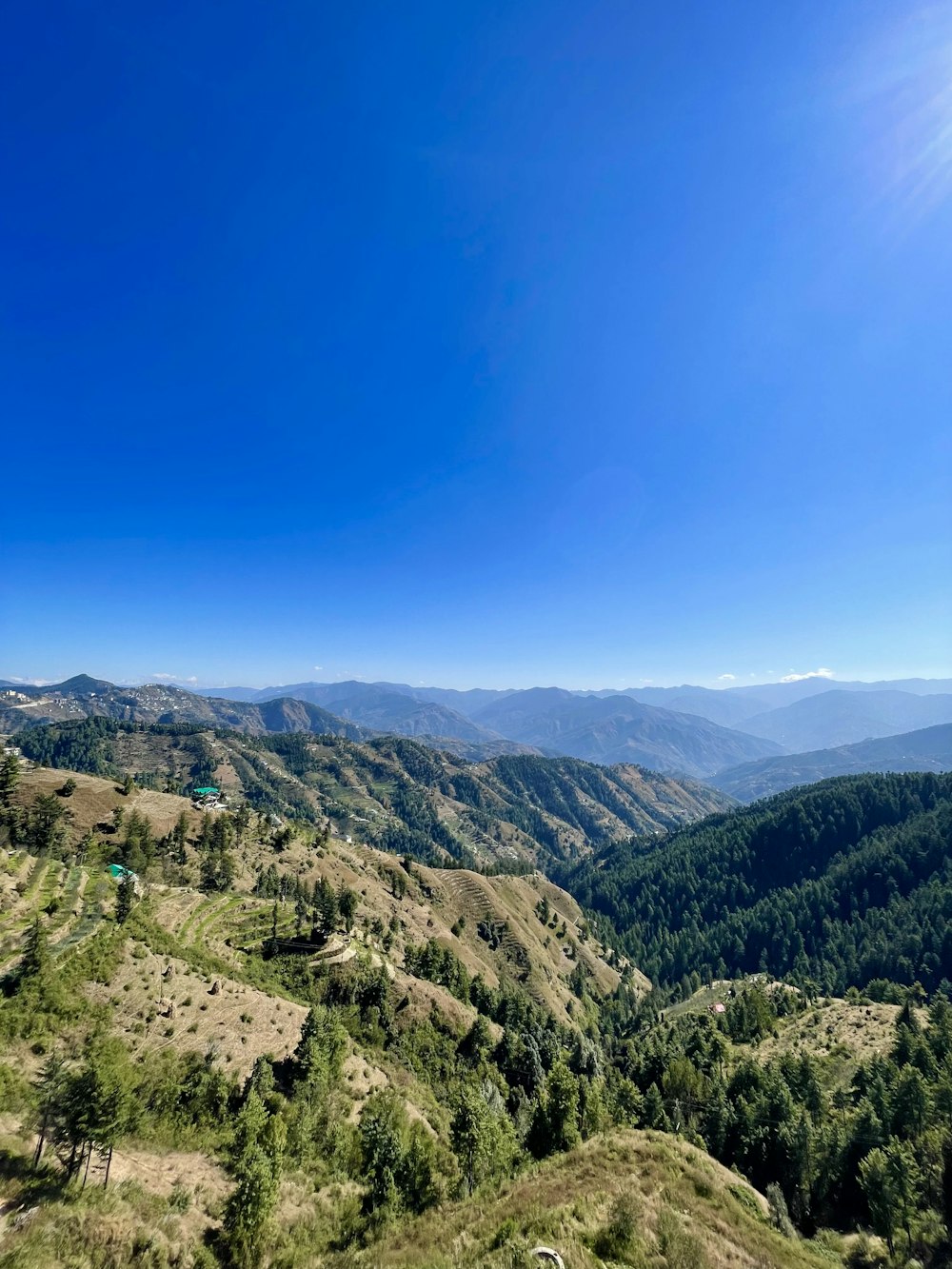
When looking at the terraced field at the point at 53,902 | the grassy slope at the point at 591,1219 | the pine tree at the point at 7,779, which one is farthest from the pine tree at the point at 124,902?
the pine tree at the point at 7,779

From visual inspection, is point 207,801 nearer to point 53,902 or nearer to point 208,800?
point 208,800

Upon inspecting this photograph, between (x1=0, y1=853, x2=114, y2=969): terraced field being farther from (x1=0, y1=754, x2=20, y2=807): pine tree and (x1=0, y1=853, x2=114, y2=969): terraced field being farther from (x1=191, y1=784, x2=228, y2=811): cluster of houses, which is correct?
(x1=191, y1=784, x2=228, y2=811): cluster of houses

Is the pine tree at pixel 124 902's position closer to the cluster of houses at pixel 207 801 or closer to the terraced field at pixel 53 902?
the terraced field at pixel 53 902

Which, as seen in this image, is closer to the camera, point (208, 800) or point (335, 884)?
point (335, 884)

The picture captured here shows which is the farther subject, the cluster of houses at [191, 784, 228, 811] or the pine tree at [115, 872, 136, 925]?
the cluster of houses at [191, 784, 228, 811]

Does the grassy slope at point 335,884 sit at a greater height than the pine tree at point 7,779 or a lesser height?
lesser

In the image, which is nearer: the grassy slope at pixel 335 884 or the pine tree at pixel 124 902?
the pine tree at pixel 124 902

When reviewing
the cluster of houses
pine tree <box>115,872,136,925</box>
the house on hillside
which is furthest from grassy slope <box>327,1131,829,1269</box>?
the house on hillside

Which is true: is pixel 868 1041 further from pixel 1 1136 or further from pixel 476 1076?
pixel 1 1136

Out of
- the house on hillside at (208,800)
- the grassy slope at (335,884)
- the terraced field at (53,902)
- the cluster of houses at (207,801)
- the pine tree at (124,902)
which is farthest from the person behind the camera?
the house on hillside at (208,800)

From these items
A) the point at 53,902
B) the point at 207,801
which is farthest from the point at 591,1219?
the point at 207,801

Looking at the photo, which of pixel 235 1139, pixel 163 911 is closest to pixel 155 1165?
pixel 235 1139
